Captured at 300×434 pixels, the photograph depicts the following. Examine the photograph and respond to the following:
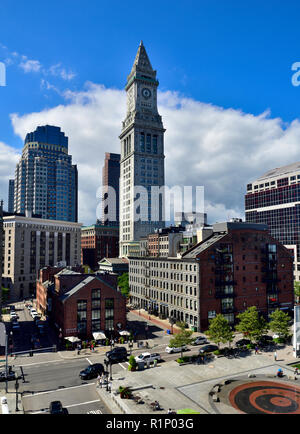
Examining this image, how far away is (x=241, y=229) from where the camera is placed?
2965 inches

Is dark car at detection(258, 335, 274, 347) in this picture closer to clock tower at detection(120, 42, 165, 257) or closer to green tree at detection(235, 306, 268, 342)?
green tree at detection(235, 306, 268, 342)

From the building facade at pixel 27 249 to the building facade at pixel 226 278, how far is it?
228 feet

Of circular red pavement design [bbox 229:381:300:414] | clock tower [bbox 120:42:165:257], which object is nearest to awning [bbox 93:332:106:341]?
circular red pavement design [bbox 229:381:300:414]

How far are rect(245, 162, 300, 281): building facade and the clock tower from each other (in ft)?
160

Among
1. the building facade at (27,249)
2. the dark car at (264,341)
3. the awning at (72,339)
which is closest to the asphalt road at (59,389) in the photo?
the awning at (72,339)

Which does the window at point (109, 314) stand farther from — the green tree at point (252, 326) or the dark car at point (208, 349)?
the green tree at point (252, 326)

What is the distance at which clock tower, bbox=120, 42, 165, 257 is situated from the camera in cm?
16575

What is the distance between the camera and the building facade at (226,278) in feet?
228

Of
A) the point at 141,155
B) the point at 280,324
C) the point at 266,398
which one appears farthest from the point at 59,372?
the point at 141,155

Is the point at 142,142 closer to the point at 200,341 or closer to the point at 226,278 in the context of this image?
the point at 226,278

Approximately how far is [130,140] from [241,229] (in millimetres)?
113825
